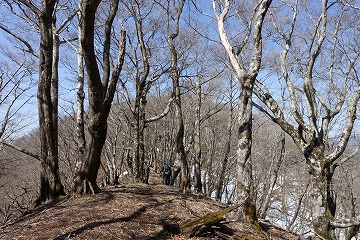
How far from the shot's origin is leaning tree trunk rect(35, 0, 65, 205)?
6820mm

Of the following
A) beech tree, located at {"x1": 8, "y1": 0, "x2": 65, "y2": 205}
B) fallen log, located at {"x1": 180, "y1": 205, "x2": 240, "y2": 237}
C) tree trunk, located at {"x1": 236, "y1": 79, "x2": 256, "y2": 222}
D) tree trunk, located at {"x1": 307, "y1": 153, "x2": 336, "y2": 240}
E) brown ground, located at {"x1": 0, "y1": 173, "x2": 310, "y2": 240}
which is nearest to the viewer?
brown ground, located at {"x1": 0, "y1": 173, "x2": 310, "y2": 240}

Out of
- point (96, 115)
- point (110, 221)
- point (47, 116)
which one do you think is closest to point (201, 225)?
point (110, 221)

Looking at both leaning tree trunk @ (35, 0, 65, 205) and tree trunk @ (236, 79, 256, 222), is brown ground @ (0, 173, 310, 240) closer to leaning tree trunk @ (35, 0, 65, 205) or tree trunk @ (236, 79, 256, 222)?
A: tree trunk @ (236, 79, 256, 222)

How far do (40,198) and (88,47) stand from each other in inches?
150

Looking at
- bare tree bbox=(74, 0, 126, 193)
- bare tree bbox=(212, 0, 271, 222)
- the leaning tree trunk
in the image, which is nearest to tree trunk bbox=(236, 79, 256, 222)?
bare tree bbox=(212, 0, 271, 222)

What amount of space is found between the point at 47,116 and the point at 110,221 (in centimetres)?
348

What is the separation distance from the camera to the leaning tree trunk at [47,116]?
6.82 metres

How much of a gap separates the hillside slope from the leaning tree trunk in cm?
104

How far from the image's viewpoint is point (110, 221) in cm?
468

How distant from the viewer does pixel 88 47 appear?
535 cm

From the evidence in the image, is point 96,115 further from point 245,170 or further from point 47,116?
point 245,170

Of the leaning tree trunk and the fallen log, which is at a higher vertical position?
the leaning tree trunk

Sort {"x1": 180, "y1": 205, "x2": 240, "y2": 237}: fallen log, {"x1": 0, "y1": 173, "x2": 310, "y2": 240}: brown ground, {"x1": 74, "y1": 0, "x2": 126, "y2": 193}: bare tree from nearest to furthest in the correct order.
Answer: {"x1": 0, "y1": 173, "x2": 310, "y2": 240}: brown ground → {"x1": 180, "y1": 205, "x2": 240, "y2": 237}: fallen log → {"x1": 74, "y1": 0, "x2": 126, "y2": 193}: bare tree

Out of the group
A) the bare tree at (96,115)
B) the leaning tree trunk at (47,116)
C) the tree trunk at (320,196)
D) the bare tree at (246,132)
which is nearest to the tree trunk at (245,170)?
the bare tree at (246,132)
